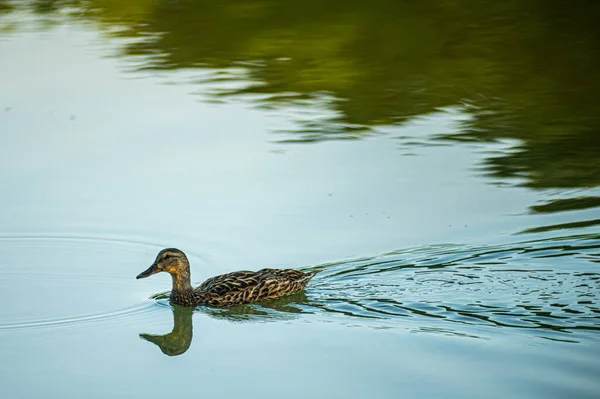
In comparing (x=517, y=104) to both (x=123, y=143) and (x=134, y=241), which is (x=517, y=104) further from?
(x=134, y=241)

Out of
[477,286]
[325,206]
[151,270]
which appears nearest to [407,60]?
[325,206]

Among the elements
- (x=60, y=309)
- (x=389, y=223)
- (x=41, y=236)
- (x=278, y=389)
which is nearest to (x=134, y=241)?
(x=41, y=236)

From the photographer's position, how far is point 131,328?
8.84 metres

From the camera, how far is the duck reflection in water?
8789 millimetres

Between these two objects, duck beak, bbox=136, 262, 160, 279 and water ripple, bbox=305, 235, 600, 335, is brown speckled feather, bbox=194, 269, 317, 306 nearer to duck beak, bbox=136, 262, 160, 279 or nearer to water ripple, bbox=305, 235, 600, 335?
water ripple, bbox=305, 235, 600, 335

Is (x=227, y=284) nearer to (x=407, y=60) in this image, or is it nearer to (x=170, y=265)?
(x=170, y=265)

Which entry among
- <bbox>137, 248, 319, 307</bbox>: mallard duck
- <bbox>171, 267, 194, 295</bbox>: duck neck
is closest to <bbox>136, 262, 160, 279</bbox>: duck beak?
<bbox>137, 248, 319, 307</bbox>: mallard duck

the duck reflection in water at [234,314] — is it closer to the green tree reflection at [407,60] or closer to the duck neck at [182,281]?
the duck neck at [182,281]

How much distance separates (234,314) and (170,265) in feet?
2.22

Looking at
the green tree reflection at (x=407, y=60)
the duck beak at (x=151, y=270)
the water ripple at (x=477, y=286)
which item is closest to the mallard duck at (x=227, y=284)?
the duck beak at (x=151, y=270)

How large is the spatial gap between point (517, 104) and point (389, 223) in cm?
478

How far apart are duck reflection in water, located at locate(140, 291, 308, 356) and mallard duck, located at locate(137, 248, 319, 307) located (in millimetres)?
61

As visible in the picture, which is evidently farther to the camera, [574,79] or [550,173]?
[574,79]

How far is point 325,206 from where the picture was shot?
1136cm
